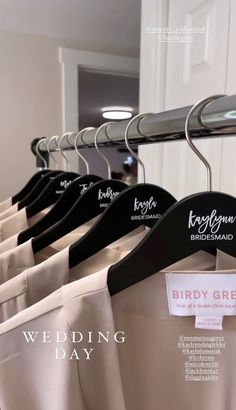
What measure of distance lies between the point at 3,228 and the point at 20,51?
48.7 inches

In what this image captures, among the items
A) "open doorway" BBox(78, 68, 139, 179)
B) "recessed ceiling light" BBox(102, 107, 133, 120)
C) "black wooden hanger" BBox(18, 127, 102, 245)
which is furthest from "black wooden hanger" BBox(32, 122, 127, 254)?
"recessed ceiling light" BBox(102, 107, 133, 120)

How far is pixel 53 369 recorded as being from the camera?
0.34 m

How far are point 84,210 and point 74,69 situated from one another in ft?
4.46

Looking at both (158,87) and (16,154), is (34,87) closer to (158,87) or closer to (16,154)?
(16,154)

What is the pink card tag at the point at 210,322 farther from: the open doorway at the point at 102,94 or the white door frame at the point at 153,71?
the open doorway at the point at 102,94

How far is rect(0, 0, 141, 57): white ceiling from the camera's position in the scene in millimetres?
1417

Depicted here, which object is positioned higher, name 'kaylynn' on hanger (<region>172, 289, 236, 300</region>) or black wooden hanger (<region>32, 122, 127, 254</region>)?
black wooden hanger (<region>32, 122, 127, 254</region>)

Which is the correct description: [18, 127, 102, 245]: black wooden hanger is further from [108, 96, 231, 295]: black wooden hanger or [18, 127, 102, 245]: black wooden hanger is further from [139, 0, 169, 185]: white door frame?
[139, 0, 169, 185]: white door frame

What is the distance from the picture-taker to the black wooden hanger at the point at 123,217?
463 mm

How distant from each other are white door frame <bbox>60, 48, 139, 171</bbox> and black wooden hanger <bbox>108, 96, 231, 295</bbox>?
1.45 meters

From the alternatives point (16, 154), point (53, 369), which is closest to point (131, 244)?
point (53, 369)

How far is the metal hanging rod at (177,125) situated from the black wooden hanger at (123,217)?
31 millimetres

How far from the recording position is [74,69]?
172 centimetres

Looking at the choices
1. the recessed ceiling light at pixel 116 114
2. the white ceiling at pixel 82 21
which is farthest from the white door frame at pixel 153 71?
the recessed ceiling light at pixel 116 114
